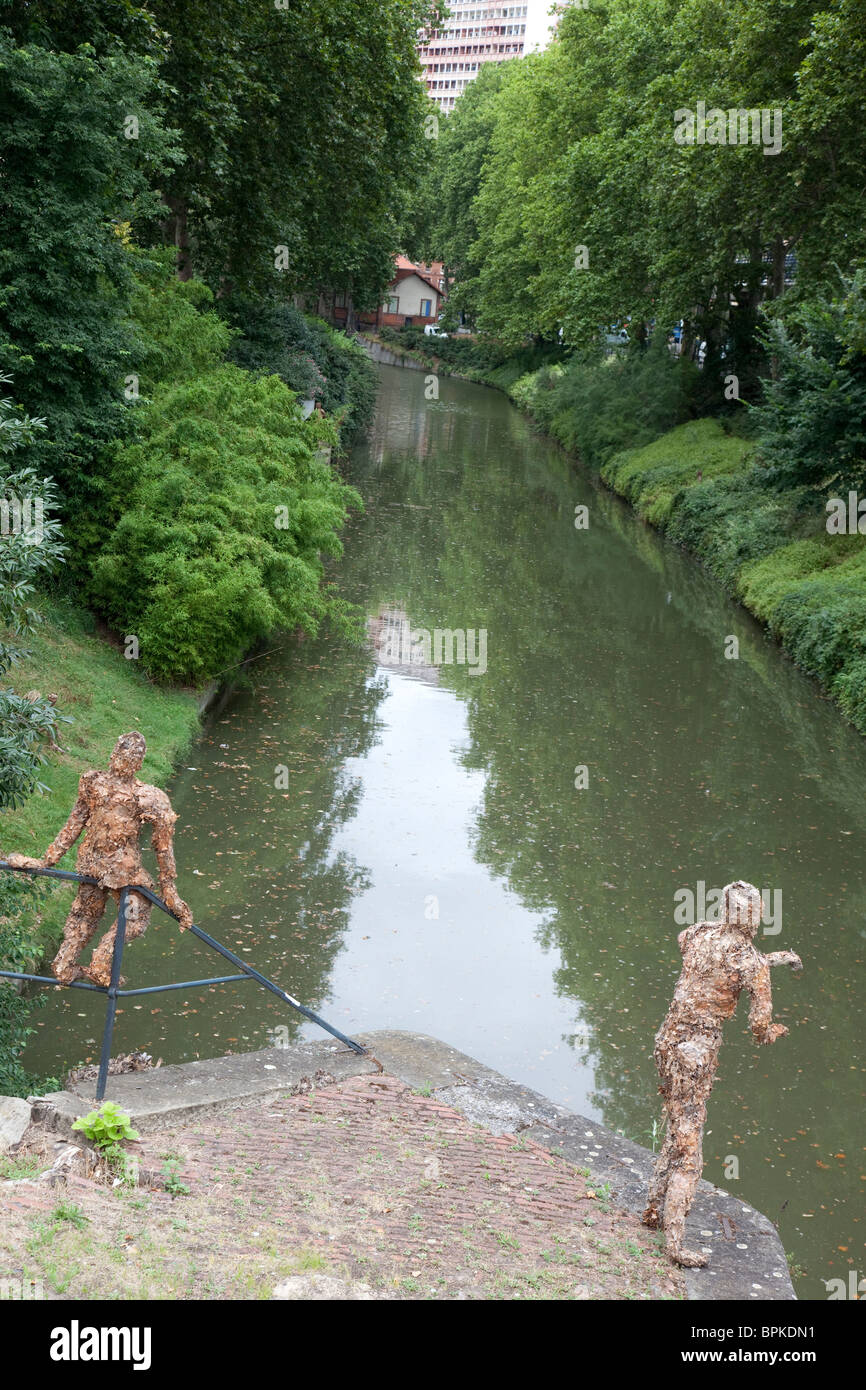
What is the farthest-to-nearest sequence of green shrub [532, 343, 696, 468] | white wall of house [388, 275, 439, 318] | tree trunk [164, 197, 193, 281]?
white wall of house [388, 275, 439, 318]
green shrub [532, 343, 696, 468]
tree trunk [164, 197, 193, 281]

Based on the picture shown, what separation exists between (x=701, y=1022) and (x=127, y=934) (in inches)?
131

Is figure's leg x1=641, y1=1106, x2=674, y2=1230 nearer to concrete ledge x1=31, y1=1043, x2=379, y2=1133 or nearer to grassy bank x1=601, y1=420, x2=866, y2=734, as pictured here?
concrete ledge x1=31, y1=1043, x2=379, y2=1133

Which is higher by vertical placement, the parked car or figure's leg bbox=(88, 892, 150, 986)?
the parked car

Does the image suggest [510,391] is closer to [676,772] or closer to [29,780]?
[676,772]

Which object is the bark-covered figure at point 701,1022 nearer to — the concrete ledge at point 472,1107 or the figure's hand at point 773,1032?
the figure's hand at point 773,1032

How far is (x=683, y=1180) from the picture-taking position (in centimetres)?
626

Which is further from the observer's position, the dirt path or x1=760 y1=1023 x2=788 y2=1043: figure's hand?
x1=760 y1=1023 x2=788 y2=1043: figure's hand

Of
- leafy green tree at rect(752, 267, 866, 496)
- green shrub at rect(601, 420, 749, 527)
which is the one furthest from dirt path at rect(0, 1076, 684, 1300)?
green shrub at rect(601, 420, 749, 527)

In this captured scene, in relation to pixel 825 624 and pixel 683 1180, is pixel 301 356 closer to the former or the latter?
pixel 825 624

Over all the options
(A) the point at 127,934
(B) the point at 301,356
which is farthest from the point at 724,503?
(A) the point at 127,934

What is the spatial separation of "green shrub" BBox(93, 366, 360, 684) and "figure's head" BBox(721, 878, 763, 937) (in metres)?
9.28

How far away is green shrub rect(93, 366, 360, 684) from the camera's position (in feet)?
48.3

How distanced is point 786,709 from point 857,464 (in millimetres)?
5627

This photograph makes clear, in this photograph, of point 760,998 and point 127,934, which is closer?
point 760,998
